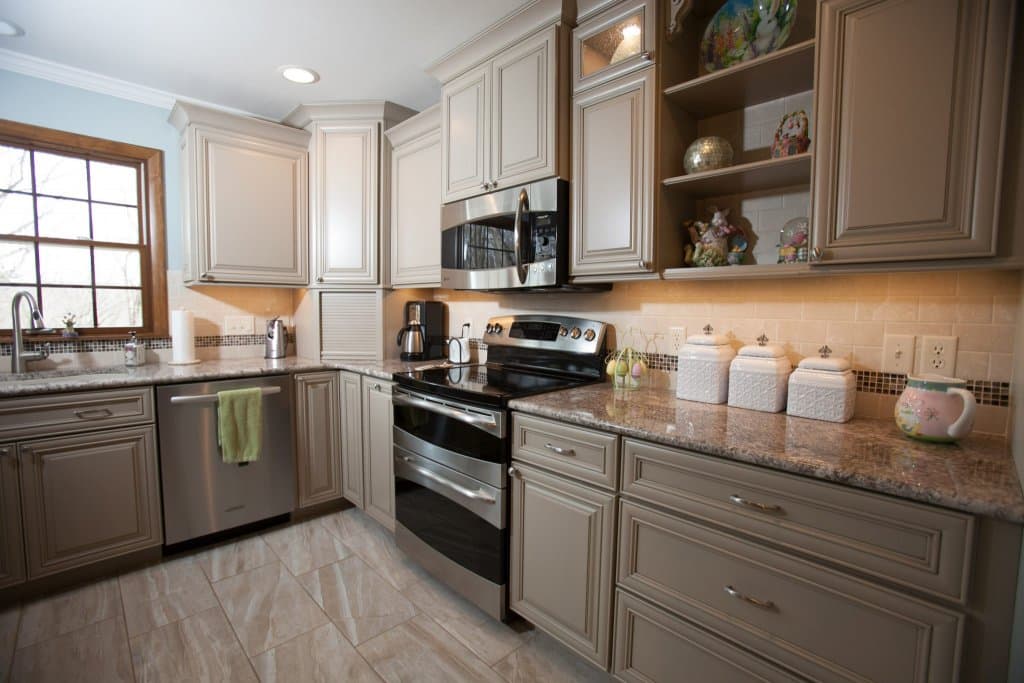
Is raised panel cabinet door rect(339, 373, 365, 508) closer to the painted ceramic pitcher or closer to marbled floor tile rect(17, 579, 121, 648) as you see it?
marbled floor tile rect(17, 579, 121, 648)

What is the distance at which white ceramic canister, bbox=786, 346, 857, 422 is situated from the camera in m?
1.38

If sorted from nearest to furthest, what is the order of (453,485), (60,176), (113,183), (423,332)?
(453,485), (60,176), (113,183), (423,332)

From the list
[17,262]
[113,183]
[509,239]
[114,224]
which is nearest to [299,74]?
[113,183]

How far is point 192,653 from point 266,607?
0.94 feet

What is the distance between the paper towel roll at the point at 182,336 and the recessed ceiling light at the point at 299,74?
4.66 ft

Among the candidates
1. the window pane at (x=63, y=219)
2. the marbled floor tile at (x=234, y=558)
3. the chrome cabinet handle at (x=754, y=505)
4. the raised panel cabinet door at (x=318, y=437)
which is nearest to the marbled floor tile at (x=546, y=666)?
the chrome cabinet handle at (x=754, y=505)

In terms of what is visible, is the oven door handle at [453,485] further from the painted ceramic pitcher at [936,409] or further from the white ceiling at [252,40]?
the white ceiling at [252,40]

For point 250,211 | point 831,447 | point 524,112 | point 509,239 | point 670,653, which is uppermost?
point 524,112

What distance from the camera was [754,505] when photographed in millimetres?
1104

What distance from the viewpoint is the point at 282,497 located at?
8.38 ft

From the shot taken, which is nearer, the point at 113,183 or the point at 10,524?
the point at 10,524

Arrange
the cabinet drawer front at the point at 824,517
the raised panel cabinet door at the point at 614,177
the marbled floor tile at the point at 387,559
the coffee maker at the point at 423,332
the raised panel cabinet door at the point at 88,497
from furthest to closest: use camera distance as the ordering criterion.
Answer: the coffee maker at the point at 423,332
the marbled floor tile at the point at 387,559
the raised panel cabinet door at the point at 88,497
the raised panel cabinet door at the point at 614,177
the cabinet drawer front at the point at 824,517

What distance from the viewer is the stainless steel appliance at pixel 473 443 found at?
1707 millimetres

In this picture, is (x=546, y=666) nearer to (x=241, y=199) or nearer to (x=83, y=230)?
(x=241, y=199)
